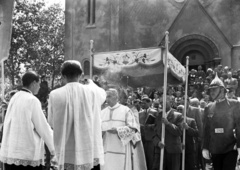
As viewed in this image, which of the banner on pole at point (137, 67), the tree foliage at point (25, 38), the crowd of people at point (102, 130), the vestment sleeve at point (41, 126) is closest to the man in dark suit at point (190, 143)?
the crowd of people at point (102, 130)

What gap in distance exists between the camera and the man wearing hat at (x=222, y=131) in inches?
311

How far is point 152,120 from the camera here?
1095 cm

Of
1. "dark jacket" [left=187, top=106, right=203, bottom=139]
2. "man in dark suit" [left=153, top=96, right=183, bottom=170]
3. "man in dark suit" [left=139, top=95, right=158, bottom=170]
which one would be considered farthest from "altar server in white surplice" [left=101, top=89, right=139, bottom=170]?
"dark jacket" [left=187, top=106, right=203, bottom=139]

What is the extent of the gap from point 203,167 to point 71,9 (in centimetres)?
2118

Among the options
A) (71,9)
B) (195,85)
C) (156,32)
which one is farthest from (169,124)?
(71,9)

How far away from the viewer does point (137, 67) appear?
11.9 metres

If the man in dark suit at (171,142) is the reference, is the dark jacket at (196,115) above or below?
above

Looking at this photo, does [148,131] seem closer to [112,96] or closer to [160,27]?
[112,96]

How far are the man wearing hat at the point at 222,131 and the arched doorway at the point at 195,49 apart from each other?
1781 centimetres

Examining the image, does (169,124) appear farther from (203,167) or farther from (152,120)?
(203,167)

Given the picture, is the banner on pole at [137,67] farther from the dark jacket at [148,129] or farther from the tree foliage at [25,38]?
the tree foliage at [25,38]

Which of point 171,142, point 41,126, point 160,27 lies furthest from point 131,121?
point 160,27

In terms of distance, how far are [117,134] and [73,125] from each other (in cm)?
287

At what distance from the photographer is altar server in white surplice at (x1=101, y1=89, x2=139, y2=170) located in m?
8.38
